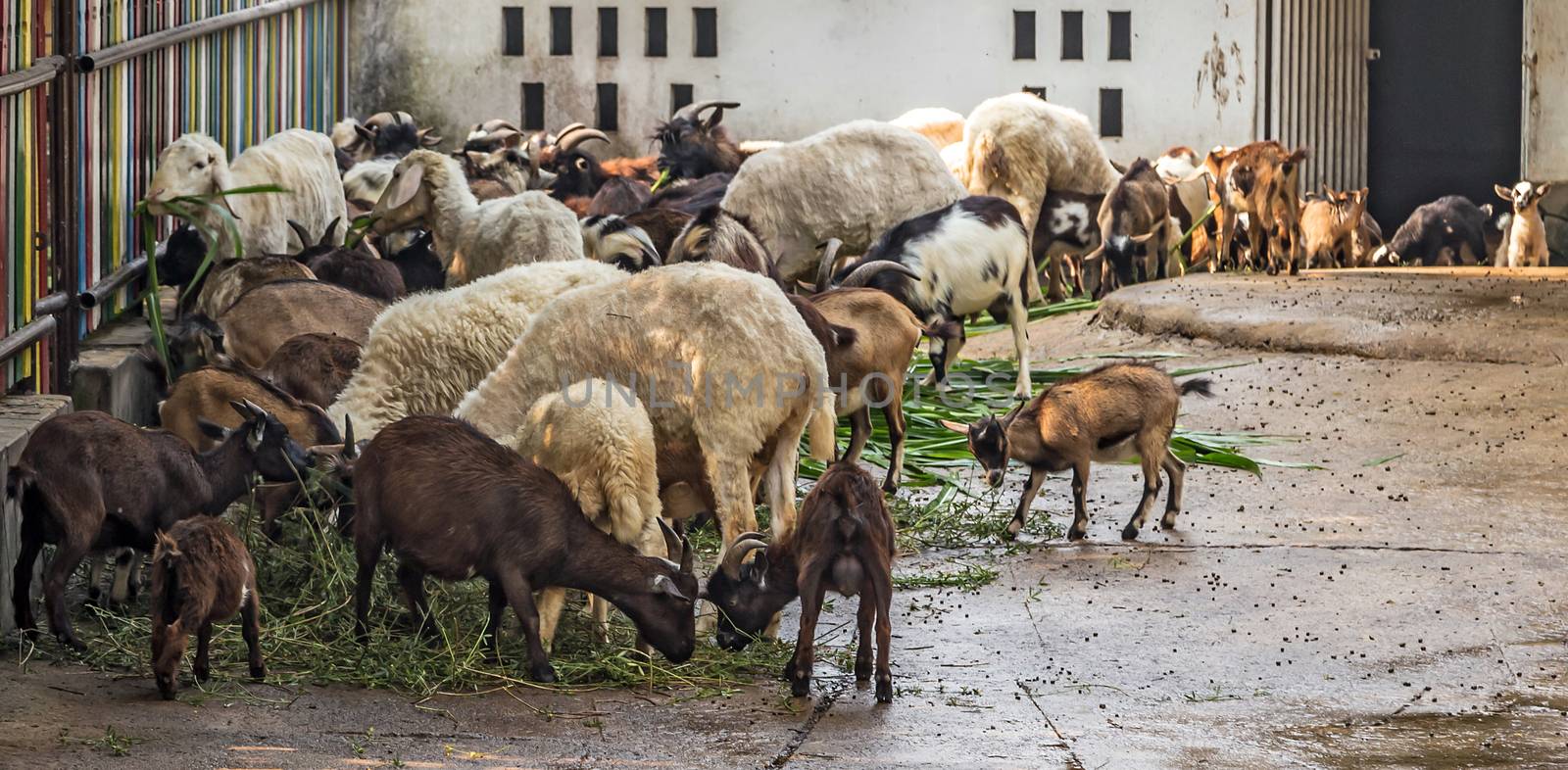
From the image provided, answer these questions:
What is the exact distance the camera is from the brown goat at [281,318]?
7.93m

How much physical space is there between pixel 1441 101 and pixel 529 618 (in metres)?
17.1

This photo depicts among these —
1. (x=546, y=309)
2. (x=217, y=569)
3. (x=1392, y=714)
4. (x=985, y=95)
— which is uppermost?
(x=985, y=95)

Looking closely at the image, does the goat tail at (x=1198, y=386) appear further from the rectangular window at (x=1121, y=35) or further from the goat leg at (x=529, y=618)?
the rectangular window at (x=1121, y=35)

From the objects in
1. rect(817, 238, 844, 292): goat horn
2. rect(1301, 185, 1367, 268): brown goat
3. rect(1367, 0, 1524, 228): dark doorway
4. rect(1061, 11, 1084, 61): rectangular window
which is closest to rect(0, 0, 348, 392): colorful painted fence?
rect(817, 238, 844, 292): goat horn

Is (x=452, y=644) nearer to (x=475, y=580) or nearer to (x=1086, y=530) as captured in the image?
(x=475, y=580)

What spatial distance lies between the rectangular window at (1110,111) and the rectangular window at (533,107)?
6.28 meters

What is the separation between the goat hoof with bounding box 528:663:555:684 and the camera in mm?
5441

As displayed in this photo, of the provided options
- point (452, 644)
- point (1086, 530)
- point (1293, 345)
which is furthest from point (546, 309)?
point (1293, 345)

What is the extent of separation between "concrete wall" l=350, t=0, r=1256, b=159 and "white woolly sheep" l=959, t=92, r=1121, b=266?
7600 millimetres

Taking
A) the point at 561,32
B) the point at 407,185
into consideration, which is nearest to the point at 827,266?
the point at 407,185

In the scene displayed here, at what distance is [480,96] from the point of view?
22.7 metres

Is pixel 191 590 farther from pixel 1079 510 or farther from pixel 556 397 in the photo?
pixel 1079 510

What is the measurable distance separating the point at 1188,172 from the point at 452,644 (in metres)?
13.2

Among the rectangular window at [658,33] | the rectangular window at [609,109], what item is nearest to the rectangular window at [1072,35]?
the rectangular window at [658,33]
